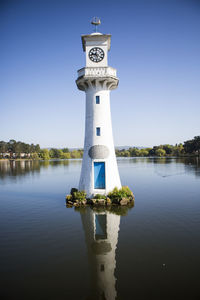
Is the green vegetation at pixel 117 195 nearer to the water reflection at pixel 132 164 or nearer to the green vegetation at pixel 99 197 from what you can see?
the green vegetation at pixel 99 197

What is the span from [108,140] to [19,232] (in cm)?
1060

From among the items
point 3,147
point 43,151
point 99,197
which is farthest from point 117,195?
point 43,151

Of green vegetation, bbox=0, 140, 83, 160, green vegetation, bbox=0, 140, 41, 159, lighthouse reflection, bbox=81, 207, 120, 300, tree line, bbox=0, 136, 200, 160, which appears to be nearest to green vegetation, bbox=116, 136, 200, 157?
tree line, bbox=0, 136, 200, 160

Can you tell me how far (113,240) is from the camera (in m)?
11.5

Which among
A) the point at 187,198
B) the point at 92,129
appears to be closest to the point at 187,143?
the point at 187,198

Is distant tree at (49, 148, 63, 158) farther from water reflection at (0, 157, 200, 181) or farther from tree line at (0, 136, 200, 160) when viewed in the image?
water reflection at (0, 157, 200, 181)

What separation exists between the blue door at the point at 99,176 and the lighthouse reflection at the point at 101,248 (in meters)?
2.30

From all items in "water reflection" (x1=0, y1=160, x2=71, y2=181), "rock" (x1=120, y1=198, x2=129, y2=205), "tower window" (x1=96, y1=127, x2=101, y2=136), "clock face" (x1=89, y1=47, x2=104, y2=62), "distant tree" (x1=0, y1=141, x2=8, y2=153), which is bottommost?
"water reflection" (x1=0, y1=160, x2=71, y2=181)

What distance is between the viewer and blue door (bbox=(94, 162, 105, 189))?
1811 cm

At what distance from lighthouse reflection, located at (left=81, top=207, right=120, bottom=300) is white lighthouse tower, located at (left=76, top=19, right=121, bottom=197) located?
2.70m

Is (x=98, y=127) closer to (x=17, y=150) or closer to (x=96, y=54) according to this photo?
(x=96, y=54)

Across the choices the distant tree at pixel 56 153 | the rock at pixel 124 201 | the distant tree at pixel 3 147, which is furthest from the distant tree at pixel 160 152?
the rock at pixel 124 201

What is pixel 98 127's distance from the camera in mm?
18109

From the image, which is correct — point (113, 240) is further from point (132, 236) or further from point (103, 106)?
point (103, 106)
